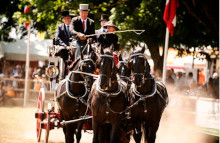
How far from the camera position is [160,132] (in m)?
15.3

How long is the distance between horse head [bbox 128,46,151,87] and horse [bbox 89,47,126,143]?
0.38m

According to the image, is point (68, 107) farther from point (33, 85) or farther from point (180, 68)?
point (180, 68)

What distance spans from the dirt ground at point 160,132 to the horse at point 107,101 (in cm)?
393

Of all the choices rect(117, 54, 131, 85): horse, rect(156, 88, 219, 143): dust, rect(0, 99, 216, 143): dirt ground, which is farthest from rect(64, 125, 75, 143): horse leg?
rect(156, 88, 219, 143): dust

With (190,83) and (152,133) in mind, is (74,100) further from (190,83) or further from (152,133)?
(190,83)

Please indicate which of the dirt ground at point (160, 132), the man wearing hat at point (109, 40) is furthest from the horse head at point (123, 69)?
the dirt ground at point (160, 132)

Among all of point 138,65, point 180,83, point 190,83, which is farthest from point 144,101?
point 190,83

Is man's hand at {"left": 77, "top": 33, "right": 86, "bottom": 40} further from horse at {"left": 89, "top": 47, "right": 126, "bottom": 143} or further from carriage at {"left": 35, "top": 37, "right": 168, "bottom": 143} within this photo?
horse at {"left": 89, "top": 47, "right": 126, "bottom": 143}

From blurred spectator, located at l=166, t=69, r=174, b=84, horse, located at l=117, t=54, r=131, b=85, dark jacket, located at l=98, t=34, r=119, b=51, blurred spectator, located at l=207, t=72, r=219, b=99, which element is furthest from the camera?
blurred spectator, located at l=207, t=72, r=219, b=99

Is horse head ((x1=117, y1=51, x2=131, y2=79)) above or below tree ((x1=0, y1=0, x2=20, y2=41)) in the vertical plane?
below

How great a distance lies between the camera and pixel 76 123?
1038 centimetres

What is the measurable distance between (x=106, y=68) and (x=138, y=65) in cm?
85

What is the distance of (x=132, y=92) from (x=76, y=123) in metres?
1.41

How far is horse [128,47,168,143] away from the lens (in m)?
9.59
